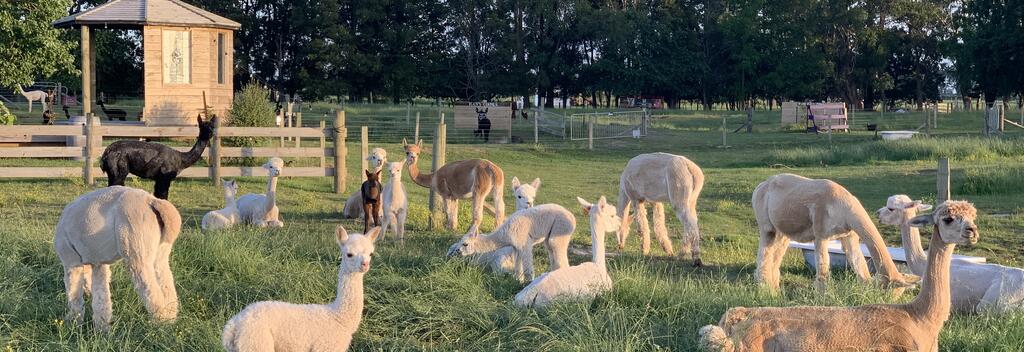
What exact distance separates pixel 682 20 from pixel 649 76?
17.8 feet

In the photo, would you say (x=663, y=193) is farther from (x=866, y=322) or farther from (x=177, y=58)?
(x=177, y=58)

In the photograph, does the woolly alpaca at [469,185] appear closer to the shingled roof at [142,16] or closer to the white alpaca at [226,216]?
the white alpaca at [226,216]

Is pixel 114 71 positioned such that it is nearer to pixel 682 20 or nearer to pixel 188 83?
pixel 188 83

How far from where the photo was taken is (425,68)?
63.6m

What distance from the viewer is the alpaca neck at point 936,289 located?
20.4ft

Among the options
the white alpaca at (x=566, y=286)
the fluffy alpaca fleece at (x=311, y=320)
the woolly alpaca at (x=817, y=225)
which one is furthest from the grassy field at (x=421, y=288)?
the fluffy alpaca fleece at (x=311, y=320)

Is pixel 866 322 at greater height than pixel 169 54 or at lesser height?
lesser

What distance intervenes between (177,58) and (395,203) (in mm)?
16012

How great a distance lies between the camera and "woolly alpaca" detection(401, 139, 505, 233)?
12977 mm

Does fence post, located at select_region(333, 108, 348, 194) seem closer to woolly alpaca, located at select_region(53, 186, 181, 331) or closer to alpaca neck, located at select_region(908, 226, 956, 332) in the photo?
woolly alpaca, located at select_region(53, 186, 181, 331)

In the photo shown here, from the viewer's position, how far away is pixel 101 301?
721cm

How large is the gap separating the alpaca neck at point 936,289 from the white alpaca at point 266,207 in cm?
863

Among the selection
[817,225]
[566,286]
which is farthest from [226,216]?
[817,225]

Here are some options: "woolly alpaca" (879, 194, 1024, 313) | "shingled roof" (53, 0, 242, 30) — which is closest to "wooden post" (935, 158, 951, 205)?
"woolly alpaca" (879, 194, 1024, 313)
